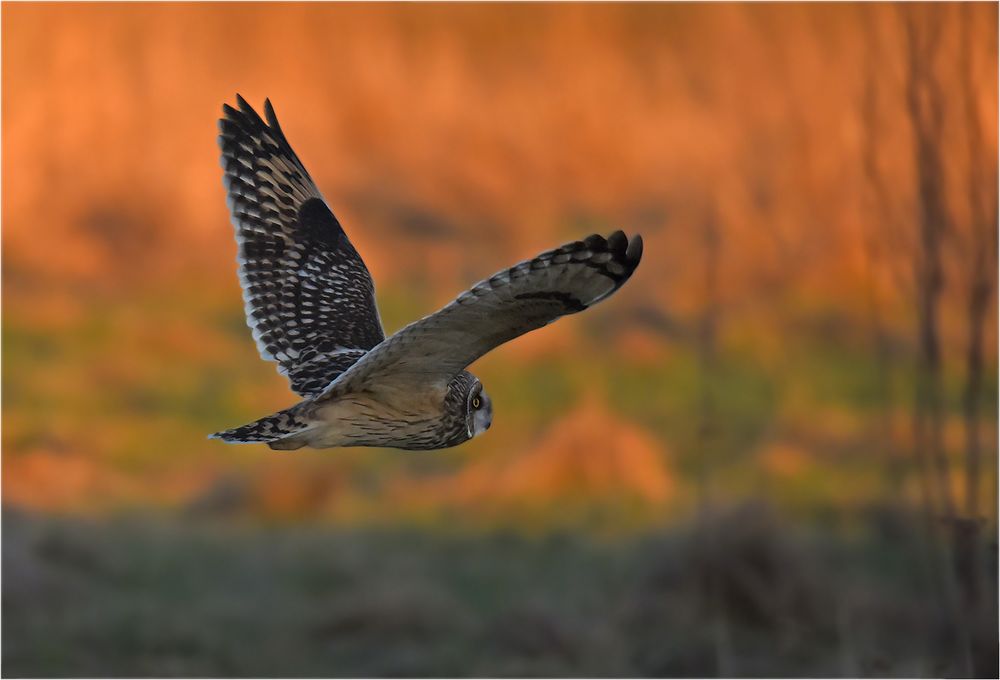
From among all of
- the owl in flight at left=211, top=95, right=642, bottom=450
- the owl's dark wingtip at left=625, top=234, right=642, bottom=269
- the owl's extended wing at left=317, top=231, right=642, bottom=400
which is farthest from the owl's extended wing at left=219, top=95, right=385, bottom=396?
the owl's dark wingtip at left=625, top=234, right=642, bottom=269

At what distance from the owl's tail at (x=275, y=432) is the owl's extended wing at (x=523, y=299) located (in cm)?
35

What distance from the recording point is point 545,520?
71.8 feet

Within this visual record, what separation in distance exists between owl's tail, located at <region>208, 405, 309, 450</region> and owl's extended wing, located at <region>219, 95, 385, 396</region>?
0.72 metres

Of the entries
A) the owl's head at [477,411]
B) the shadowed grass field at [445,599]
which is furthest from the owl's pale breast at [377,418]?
the shadowed grass field at [445,599]

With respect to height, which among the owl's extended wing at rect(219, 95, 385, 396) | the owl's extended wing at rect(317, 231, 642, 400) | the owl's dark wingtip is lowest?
the owl's extended wing at rect(317, 231, 642, 400)

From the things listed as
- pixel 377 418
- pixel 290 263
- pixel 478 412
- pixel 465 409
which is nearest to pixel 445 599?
pixel 290 263

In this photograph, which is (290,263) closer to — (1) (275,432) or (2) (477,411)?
(2) (477,411)

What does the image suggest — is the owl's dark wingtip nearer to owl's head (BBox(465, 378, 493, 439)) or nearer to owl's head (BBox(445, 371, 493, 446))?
owl's head (BBox(445, 371, 493, 446))

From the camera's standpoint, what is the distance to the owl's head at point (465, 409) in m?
4.19

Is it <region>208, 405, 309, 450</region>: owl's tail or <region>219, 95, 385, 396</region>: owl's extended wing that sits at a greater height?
<region>219, 95, 385, 396</region>: owl's extended wing

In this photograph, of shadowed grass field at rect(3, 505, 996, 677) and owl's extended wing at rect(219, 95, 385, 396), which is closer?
owl's extended wing at rect(219, 95, 385, 396)

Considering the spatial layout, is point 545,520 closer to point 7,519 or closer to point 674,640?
point 674,640

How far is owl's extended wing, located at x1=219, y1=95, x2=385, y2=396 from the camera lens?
4.97 meters

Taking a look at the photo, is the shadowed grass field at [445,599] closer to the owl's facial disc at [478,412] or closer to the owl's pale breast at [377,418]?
the owl's facial disc at [478,412]
